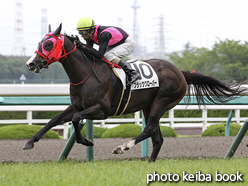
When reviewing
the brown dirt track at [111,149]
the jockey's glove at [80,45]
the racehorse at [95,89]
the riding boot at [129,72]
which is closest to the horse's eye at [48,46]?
the racehorse at [95,89]

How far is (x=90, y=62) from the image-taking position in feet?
15.0

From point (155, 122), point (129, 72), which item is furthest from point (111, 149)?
point (129, 72)

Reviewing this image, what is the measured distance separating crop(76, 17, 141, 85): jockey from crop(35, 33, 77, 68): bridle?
268mm

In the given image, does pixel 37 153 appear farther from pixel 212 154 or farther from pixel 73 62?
pixel 212 154

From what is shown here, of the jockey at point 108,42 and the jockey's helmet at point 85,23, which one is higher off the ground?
the jockey's helmet at point 85,23

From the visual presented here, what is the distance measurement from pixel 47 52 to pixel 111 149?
8.35 feet

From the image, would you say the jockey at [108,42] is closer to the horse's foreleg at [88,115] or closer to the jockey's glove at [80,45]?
the jockey's glove at [80,45]

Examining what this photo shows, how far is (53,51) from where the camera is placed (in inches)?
167

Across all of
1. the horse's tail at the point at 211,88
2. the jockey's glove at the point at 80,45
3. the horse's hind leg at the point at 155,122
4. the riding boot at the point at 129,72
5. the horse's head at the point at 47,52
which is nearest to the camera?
the horse's head at the point at 47,52

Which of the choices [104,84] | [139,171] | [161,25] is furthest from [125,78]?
[161,25]

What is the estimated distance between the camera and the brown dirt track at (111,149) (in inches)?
221

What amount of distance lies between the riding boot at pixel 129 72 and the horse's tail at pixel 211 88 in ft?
3.90

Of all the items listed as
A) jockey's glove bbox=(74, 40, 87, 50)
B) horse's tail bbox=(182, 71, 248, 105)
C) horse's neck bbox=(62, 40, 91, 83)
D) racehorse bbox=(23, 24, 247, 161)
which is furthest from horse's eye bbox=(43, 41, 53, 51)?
horse's tail bbox=(182, 71, 248, 105)

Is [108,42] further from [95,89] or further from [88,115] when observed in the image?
[88,115]
